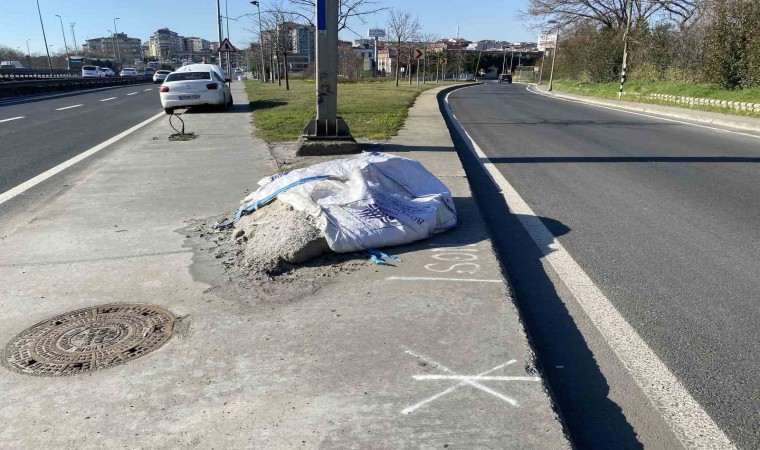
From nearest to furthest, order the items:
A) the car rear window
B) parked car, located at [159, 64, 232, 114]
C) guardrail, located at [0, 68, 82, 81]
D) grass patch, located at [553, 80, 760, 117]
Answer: parked car, located at [159, 64, 232, 114]
the car rear window
grass patch, located at [553, 80, 760, 117]
guardrail, located at [0, 68, 82, 81]

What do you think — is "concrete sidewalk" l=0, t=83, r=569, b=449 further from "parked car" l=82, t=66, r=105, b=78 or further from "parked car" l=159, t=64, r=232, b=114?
"parked car" l=82, t=66, r=105, b=78

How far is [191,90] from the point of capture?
694 inches

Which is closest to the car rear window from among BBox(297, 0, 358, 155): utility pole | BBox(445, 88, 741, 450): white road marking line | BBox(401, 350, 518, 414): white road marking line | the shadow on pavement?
BBox(297, 0, 358, 155): utility pole

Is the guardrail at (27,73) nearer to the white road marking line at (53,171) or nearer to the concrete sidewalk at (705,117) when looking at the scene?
the white road marking line at (53,171)

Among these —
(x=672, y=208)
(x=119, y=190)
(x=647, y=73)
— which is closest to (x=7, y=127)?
(x=119, y=190)

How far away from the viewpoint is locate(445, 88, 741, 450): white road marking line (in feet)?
8.00

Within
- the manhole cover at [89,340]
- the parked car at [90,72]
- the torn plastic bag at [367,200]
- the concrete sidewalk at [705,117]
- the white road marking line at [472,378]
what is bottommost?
the parked car at [90,72]

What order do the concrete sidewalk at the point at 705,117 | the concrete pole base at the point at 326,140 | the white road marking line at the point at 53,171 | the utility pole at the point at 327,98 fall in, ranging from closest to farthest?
the white road marking line at the point at 53,171, the utility pole at the point at 327,98, the concrete pole base at the point at 326,140, the concrete sidewalk at the point at 705,117

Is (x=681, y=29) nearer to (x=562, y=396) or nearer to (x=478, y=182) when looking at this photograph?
(x=478, y=182)

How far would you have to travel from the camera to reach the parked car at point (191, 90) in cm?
1744

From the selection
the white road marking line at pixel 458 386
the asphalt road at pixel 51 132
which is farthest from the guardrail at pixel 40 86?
the white road marking line at pixel 458 386

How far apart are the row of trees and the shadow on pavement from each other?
66.0ft

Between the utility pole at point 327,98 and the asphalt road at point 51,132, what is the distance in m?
4.30

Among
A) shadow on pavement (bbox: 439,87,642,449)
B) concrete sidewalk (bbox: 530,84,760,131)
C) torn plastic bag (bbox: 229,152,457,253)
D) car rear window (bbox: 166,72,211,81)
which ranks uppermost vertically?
car rear window (bbox: 166,72,211,81)
